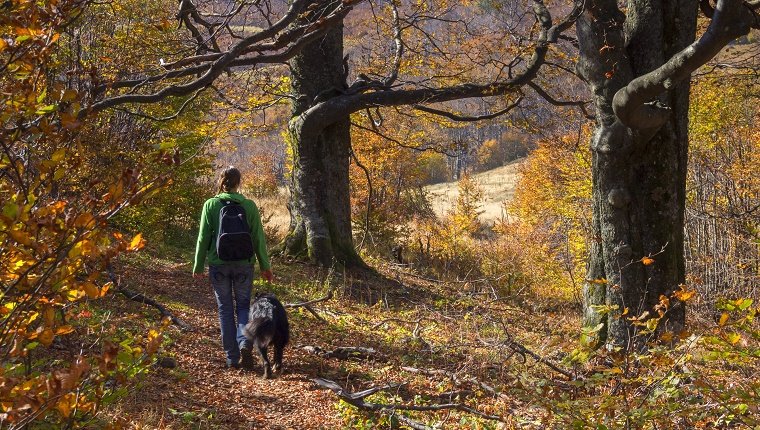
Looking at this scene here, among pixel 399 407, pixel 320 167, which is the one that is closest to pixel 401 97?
pixel 320 167

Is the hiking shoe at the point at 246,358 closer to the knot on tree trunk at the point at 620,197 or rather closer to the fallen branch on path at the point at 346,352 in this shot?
the fallen branch on path at the point at 346,352

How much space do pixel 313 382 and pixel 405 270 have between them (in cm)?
798

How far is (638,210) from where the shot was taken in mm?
6895

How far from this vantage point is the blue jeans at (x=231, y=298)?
649cm

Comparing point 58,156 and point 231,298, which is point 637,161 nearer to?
point 231,298

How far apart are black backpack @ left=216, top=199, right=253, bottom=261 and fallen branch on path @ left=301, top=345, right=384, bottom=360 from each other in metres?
1.49

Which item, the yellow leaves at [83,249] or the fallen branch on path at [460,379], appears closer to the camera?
the yellow leaves at [83,249]

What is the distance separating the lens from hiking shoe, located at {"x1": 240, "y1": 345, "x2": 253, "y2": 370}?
21.4 feet

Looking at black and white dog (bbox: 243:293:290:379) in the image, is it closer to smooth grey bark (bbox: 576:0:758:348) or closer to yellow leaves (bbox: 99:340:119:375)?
smooth grey bark (bbox: 576:0:758:348)

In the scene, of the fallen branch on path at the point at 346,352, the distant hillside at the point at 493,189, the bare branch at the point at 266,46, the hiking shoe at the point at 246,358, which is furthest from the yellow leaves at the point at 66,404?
the distant hillside at the point at 493,189

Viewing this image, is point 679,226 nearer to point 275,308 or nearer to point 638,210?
point 638,210

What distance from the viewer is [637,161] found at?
688 cm

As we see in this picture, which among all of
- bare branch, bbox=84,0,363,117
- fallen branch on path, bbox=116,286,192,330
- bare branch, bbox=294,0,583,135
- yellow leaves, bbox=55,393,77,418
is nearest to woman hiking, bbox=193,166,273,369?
bare branch, bbox=84,0,363,117

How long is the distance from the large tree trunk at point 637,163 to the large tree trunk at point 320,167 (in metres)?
5.51
